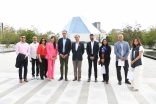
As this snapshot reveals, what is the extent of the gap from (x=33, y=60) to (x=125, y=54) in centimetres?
362

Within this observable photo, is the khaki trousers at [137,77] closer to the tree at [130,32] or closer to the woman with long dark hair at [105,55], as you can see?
the woman with long dark hair at [105,55]

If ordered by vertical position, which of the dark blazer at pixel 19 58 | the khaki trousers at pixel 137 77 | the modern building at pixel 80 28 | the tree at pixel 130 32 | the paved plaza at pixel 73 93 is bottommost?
the paved plaza at pixel 73 93

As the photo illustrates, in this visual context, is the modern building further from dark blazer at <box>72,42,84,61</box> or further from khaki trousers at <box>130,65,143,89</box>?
khaki trousers at <box>130,65,143,89</box>

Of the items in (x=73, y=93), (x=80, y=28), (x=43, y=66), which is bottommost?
(x=73, y=93)

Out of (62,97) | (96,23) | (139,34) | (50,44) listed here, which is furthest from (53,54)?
(96,23)

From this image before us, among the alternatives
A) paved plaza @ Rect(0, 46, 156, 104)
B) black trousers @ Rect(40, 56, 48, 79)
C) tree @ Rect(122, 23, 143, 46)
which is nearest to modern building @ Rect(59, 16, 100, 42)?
tree @ Rect(122, 23, 143, 46)

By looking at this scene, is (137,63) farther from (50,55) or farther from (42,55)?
(42,55)

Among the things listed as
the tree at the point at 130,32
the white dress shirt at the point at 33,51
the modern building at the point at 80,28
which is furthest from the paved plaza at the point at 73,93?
the modern building at the point at 80,28

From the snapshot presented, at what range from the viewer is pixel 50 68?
7438 millimetres

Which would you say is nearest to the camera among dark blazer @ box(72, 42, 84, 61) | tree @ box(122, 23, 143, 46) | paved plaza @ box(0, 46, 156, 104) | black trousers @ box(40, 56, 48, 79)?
paved plaza @ box(0, 46, 156, 104)

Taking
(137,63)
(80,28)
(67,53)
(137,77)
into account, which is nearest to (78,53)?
(67,53)

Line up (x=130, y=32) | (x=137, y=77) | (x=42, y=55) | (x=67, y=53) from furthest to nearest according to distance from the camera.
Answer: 1. (x=130, y=32)
2. (x=42, y=55)
3. (x=67, y=53)
4. (x=137, y=77)

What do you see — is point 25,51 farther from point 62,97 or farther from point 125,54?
point 125,54

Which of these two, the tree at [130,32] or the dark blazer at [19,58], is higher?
the tree at [130,32]
